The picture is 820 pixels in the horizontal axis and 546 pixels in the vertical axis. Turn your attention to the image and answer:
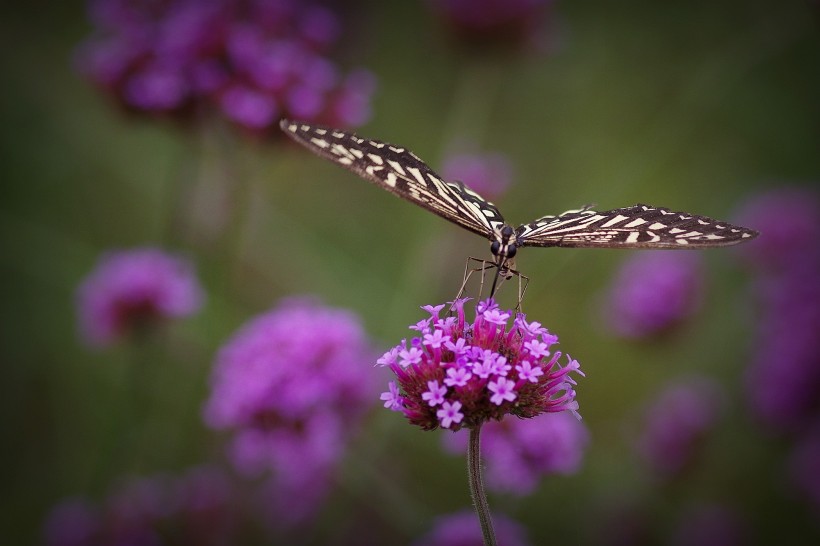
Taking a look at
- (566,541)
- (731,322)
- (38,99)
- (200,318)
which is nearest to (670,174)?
(731,322)

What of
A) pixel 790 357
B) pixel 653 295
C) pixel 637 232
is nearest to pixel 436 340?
pixel 637 232

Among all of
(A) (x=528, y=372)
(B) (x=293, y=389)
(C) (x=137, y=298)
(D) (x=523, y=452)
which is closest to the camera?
(A) (x=528, y=372)

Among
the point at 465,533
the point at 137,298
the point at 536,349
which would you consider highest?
the point at 536,349

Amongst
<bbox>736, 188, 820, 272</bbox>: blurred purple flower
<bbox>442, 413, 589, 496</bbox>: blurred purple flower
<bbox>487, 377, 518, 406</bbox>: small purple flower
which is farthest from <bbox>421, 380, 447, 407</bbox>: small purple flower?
<bbox>736, 188, 820, 272</bbox>: blurred purple flower

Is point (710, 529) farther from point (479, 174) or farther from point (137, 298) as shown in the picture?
point (137, 298)

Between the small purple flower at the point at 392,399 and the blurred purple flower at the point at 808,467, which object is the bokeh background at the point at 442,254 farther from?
the small purple flower at the point at 392,399

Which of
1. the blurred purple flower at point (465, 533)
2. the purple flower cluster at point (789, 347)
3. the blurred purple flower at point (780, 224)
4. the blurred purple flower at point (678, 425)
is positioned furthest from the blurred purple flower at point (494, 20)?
the blurred purple flower at point (465, 533)
